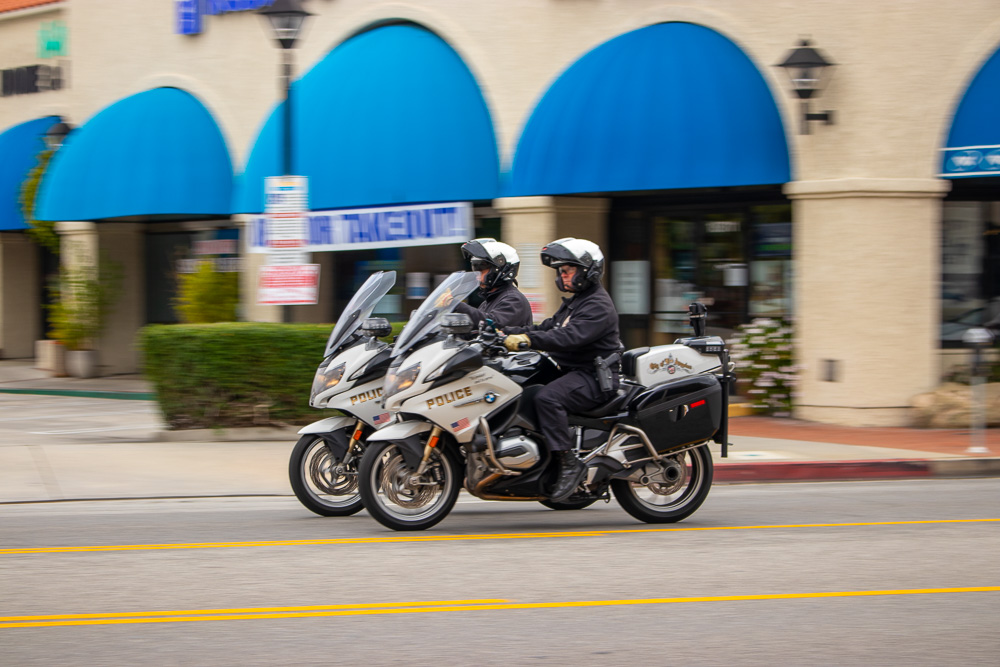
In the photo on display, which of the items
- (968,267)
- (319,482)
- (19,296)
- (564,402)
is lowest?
(319,482)

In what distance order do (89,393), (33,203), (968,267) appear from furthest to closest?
(33,203)
(89,393)
(968,267)

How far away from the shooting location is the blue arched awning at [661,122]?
44.4ft

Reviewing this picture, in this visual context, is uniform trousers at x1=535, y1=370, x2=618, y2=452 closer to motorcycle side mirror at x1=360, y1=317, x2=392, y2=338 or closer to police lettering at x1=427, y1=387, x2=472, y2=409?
police lettering at x1=427, y1=387, x2=472, y2=409

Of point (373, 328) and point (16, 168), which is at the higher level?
point (16, 168)

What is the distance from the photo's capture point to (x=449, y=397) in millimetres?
7418

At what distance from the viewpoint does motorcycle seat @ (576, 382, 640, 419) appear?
773cm

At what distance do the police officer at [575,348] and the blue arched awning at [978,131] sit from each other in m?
7.30

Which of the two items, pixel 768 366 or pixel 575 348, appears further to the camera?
pixel 768 366

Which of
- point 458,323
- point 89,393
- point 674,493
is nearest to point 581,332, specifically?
point 458,323

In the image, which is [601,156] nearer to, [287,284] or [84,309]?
[287,284]

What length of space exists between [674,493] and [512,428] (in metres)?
1.31

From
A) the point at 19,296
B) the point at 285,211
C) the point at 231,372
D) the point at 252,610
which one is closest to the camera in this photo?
the point at 252,610

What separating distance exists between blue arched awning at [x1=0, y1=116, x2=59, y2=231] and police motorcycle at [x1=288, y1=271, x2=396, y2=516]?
1589 cm

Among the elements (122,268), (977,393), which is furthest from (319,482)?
(122,268)
